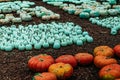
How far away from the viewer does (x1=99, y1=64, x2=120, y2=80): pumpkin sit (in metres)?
5.09

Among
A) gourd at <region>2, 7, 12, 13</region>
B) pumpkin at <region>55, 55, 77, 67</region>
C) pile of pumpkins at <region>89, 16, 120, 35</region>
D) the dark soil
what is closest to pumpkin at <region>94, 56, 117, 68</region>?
the dark soil

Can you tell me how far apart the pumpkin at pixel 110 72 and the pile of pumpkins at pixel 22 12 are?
13.1ft

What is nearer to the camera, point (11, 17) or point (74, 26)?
point (74, 26)

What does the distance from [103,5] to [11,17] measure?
3312 mm

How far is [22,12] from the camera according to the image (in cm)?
965

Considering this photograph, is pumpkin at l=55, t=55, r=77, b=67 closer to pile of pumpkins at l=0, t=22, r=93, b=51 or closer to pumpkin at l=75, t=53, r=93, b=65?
pumpkin at l=75, t=53, r=93, b=65

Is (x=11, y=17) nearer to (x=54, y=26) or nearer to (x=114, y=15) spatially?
(x=54, y=26)

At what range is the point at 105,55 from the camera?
19.6ft

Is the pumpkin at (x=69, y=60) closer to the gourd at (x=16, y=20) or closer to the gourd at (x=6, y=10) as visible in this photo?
the gourd at (x=16, y=20)

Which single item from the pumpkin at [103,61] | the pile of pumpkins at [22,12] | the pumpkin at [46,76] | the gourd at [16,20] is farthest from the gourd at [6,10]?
the pumpkin at [46,76]

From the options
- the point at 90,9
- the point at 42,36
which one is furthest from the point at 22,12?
the point at 42,36

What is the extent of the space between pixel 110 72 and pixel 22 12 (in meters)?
5.07

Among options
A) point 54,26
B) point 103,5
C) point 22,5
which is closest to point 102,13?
point 103,5

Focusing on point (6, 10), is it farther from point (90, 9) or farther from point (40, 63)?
point (40, 63)
